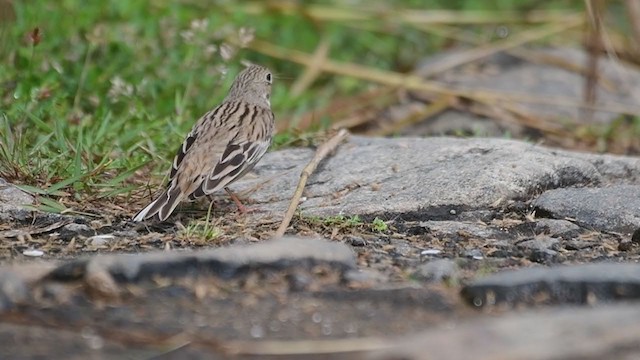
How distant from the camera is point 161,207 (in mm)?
5121

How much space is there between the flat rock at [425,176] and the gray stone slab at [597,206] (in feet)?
0.59

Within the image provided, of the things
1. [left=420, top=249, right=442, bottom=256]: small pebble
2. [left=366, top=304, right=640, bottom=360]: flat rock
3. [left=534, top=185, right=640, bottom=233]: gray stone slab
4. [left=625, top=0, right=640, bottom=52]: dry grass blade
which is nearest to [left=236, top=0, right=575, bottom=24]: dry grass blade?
[left=625, top=0, right=640, bottom=52]: dry grass blade

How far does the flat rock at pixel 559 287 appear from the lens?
3.78 metres

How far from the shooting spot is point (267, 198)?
5.68m

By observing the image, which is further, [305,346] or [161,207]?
[161,207]

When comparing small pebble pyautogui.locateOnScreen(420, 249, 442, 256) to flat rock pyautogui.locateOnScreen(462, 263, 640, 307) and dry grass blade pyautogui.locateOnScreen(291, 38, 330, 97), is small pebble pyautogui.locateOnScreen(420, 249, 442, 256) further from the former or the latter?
Result: dry grass blade pyautogui.locateOnScreen(291, 38, 330, 97)

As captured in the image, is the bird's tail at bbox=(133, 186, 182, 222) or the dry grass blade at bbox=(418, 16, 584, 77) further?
the dry grass blade at bbox=(418, 16, 584, 77)

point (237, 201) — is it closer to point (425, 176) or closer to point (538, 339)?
point (425, 176)

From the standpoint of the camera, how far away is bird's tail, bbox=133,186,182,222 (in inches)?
200

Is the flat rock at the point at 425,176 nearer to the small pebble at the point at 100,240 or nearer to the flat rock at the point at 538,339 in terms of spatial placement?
the small pebble at the point at 100,240

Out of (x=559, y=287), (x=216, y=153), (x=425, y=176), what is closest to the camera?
(x=559, y=287)

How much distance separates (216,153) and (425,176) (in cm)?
100

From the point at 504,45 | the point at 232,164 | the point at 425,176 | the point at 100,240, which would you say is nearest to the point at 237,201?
the point at 232,164

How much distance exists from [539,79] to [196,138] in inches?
188
